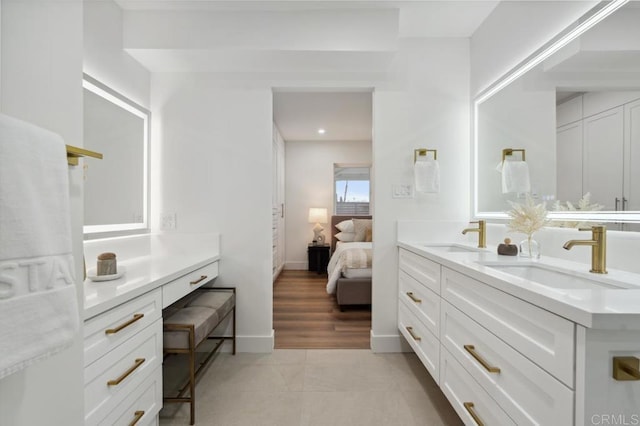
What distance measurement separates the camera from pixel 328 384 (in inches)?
72.4

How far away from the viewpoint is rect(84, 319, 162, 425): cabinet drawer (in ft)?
3.24

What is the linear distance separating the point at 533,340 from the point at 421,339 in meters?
1.03

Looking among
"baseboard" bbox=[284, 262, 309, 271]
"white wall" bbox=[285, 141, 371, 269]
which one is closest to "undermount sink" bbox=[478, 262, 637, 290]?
"white wall" bbox=[285, 141, 371, 269]

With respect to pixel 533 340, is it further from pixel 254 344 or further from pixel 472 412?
pixel 254 344

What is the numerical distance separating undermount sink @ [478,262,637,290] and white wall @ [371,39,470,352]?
37.9 inches

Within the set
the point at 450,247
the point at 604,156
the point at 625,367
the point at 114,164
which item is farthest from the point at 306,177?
the point at 625,367

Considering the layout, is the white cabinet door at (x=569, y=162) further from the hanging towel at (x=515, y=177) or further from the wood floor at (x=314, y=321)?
the wood floor at (x=314, y=321)

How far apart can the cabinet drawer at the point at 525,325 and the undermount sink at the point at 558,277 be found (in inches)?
12.2

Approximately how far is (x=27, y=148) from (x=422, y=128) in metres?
2.32

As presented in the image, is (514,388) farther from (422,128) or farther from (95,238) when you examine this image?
(95,238)

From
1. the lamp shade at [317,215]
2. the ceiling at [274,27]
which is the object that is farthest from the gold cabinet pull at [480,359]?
the lamp shade at [317,215]

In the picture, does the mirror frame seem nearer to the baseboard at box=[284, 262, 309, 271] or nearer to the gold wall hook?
the gold wall hook

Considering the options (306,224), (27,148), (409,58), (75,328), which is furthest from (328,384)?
(306,224)

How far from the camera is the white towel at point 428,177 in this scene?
87.4 inches
